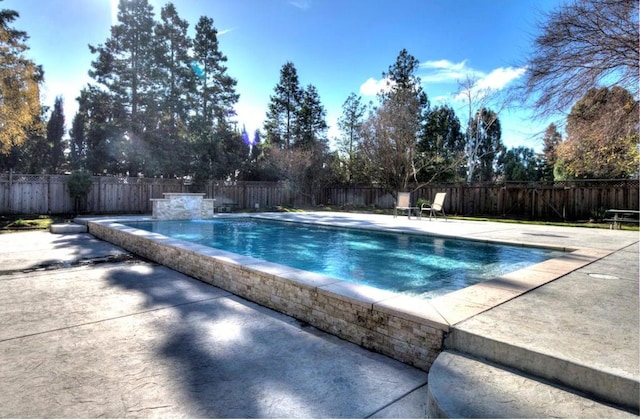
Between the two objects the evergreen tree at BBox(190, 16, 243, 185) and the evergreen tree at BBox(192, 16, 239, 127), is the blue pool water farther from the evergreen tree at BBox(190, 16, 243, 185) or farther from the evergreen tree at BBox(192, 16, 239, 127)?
the evergreen tree at BBox(192, 16, 239, 127)

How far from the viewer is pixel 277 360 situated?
2.55 meters

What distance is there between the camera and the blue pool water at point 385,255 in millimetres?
4766

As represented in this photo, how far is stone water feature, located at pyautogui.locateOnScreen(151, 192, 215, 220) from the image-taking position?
11.8m

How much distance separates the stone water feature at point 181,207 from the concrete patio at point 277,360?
26.8ft

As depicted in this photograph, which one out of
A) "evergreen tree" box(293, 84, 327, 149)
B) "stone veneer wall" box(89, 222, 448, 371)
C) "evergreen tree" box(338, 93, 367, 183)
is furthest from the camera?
"evergreen tree" box(293, 84, 327, 149)

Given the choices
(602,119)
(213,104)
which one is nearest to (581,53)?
(602,119)

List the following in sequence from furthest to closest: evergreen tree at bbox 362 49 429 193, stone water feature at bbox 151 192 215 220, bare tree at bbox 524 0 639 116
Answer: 1. evergreen tree at bbox 362 49 429 193
2. stone water feature at bbox 151 192 215 220
3. bare tree at bbox 524 0 639 116

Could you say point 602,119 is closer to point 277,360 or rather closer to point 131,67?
point 277,360

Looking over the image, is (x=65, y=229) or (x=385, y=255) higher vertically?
(x=65, y=229)

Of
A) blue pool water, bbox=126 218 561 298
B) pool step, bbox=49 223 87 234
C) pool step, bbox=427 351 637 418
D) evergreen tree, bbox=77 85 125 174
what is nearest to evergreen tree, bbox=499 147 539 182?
blue pool water, bbox=126 218 561 298

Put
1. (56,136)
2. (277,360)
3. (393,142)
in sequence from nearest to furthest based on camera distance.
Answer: (277,360) → (393,142) → (56,136)

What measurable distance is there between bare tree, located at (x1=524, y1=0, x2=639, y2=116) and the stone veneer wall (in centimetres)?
663

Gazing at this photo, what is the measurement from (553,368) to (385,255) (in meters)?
4.51

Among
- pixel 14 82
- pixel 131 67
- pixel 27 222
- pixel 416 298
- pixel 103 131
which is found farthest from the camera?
pixel 131 67
